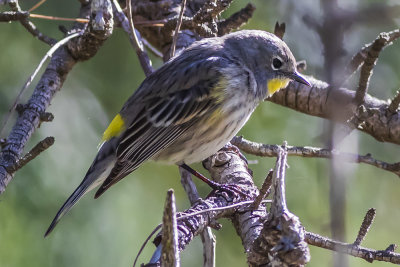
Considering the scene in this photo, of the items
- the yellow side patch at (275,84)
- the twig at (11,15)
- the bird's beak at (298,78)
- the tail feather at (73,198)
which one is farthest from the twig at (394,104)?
the twig at (11,15)

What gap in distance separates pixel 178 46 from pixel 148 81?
0.66 meters

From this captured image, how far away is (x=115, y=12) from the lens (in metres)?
4.24

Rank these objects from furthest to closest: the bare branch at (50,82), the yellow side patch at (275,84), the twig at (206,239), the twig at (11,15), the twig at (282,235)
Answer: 1. the yellow side patch at (275,84)
2. the twig at (11,15)
3. the bare branch at (50,82)
4. the twig at (206,239)
5. the twig at (282,235)

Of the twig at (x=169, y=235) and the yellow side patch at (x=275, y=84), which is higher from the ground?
the yellow side patch at (x=275, y=84)

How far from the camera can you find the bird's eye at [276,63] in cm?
411

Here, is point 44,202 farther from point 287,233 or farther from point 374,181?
point 287,233

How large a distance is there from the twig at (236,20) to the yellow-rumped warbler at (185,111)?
0.24 meters

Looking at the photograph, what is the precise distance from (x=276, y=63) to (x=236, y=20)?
0.40 m

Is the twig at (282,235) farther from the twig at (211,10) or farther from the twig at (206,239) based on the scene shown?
the twig at (211,10)

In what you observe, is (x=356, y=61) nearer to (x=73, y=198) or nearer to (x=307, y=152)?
(x=307, y=152)

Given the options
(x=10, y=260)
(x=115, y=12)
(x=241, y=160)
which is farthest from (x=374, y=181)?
(x=10, y=260)

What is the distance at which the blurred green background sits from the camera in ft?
14.6

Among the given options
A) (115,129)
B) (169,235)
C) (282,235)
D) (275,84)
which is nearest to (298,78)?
(275,84)

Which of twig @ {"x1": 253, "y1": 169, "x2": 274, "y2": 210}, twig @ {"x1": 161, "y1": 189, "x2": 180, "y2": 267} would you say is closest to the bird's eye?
twig @ {"x1": 253, "y1": 169, "x2": 274, "y2": 210}
